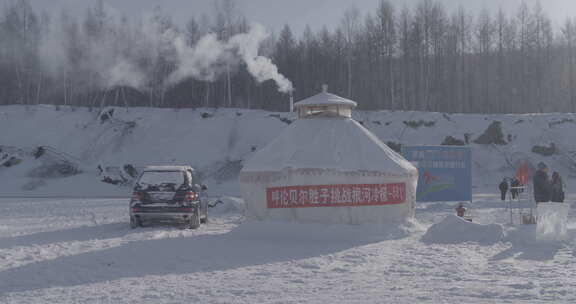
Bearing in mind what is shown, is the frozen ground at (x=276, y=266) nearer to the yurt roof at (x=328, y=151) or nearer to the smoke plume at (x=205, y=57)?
the yurt roof at (x=328, y=151)

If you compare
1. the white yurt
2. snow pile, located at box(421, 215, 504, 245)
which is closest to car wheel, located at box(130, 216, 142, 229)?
the white yurt

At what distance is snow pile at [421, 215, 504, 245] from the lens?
10594 millimetres

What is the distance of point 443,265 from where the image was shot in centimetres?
813

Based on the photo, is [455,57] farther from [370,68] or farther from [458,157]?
[458,157]

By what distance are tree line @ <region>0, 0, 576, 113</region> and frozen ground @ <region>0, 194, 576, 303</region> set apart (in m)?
32.5

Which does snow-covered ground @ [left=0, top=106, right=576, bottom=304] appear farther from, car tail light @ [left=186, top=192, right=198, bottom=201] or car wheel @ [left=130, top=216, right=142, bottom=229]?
car tail light @ [left=186, top=192, right=198, bottom=201]

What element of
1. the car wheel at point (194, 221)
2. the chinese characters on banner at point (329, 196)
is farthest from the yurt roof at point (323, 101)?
the car wheel at point (194, 221)

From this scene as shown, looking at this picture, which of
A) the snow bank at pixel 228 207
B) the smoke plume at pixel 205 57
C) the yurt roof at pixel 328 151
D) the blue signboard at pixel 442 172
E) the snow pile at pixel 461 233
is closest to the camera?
the snow pile at pixel 461 233

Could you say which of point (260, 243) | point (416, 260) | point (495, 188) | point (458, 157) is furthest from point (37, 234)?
point (495, 188)

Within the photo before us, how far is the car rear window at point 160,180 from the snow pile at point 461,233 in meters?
5.82

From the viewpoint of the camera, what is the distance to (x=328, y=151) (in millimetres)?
12430

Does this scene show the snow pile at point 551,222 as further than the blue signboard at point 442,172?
No

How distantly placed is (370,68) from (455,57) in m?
7.68

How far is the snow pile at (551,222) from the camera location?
33.7ft
